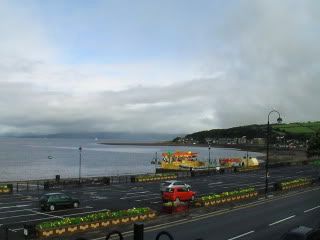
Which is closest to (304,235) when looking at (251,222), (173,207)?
(251,222)

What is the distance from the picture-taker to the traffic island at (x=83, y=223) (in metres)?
25.6

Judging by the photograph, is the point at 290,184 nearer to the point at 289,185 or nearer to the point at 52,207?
the point at 289,185

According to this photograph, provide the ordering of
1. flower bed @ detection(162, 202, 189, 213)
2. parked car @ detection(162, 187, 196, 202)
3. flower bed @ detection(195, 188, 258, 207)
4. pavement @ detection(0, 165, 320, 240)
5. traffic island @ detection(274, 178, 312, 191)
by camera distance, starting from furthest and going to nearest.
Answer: traffic island @ detection(274, 178, 312, 191), parked car @ detection(162, 187, 196, 202), flower bed @ detection(195, 188, 258, 207), flower bed @ detection(162, 202, 189, 213), pavement @ detection(0, 165, 320, 240)

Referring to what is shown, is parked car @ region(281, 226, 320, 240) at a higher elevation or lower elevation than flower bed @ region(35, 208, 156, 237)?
higher

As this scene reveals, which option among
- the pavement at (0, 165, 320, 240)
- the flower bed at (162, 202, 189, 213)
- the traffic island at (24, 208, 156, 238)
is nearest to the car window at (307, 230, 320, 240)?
the pavement at (0, 165, 320, 240)

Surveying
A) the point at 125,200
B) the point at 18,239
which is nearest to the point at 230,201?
the point at 125,200

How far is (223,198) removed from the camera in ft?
136

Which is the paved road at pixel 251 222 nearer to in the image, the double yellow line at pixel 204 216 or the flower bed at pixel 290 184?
the double yellow line at pixel 204 216

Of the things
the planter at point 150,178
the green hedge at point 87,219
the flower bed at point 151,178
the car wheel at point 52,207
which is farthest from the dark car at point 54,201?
the flower bed at point 151,178

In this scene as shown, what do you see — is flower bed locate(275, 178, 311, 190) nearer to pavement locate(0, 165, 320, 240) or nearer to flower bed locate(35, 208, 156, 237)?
pavement locate(0, 165, 320, 240)

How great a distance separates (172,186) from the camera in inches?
1741

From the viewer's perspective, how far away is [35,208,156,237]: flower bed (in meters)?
26.2

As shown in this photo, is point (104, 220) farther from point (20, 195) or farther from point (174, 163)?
point (174, 163)

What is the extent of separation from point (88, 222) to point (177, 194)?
16.4 meters
